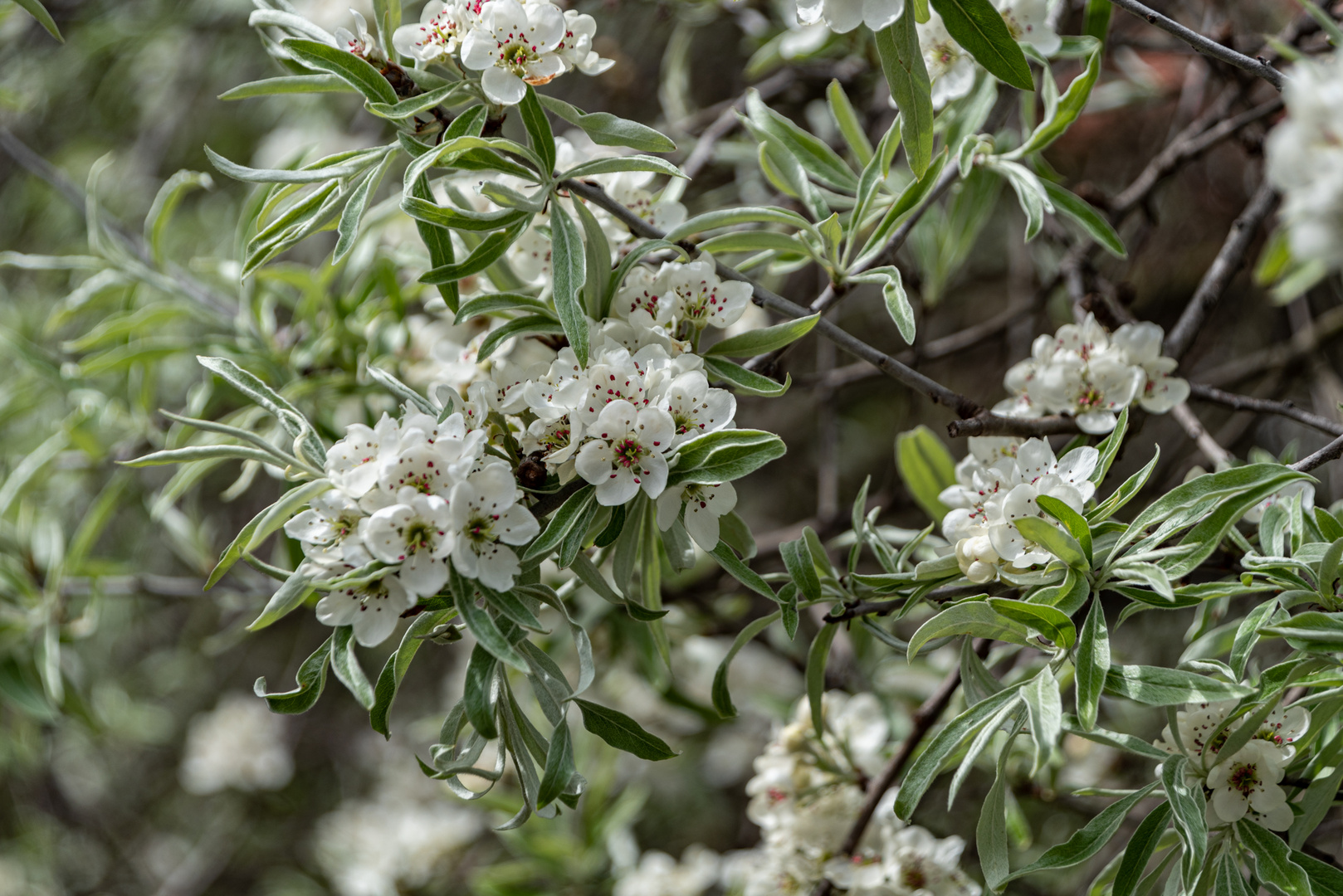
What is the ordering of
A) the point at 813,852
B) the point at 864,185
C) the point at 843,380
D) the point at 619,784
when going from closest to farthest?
1. the point at 864,185
2. the point at 813,852
3. the point at 843,380
4. the point at 619,784

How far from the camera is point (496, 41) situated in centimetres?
127

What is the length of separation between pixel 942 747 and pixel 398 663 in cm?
70

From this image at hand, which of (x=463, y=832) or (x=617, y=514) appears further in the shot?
(x=463, y=832)

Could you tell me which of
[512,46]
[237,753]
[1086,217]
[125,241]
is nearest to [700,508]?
[512,46]

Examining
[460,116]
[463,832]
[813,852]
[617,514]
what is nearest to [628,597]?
[617,514]

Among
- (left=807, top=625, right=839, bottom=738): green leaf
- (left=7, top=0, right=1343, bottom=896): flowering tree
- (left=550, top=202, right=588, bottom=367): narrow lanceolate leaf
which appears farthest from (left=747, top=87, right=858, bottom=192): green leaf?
(left=807, top=625, right=839, bottom=738): green leaf

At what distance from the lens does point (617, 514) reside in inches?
51.7

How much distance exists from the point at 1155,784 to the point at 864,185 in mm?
940

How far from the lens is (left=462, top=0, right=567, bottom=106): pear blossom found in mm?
→ 1257

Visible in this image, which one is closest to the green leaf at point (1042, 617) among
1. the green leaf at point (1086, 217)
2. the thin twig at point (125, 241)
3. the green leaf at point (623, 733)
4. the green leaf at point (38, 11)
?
the green leaf at point (623, 733)

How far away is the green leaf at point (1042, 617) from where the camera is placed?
1187 mm

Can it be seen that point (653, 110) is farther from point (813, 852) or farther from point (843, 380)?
point (813, 852)

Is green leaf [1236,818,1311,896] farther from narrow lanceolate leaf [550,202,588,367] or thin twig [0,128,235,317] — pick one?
thin twig [0,128,235,317]

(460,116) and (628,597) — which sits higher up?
(460,116)
